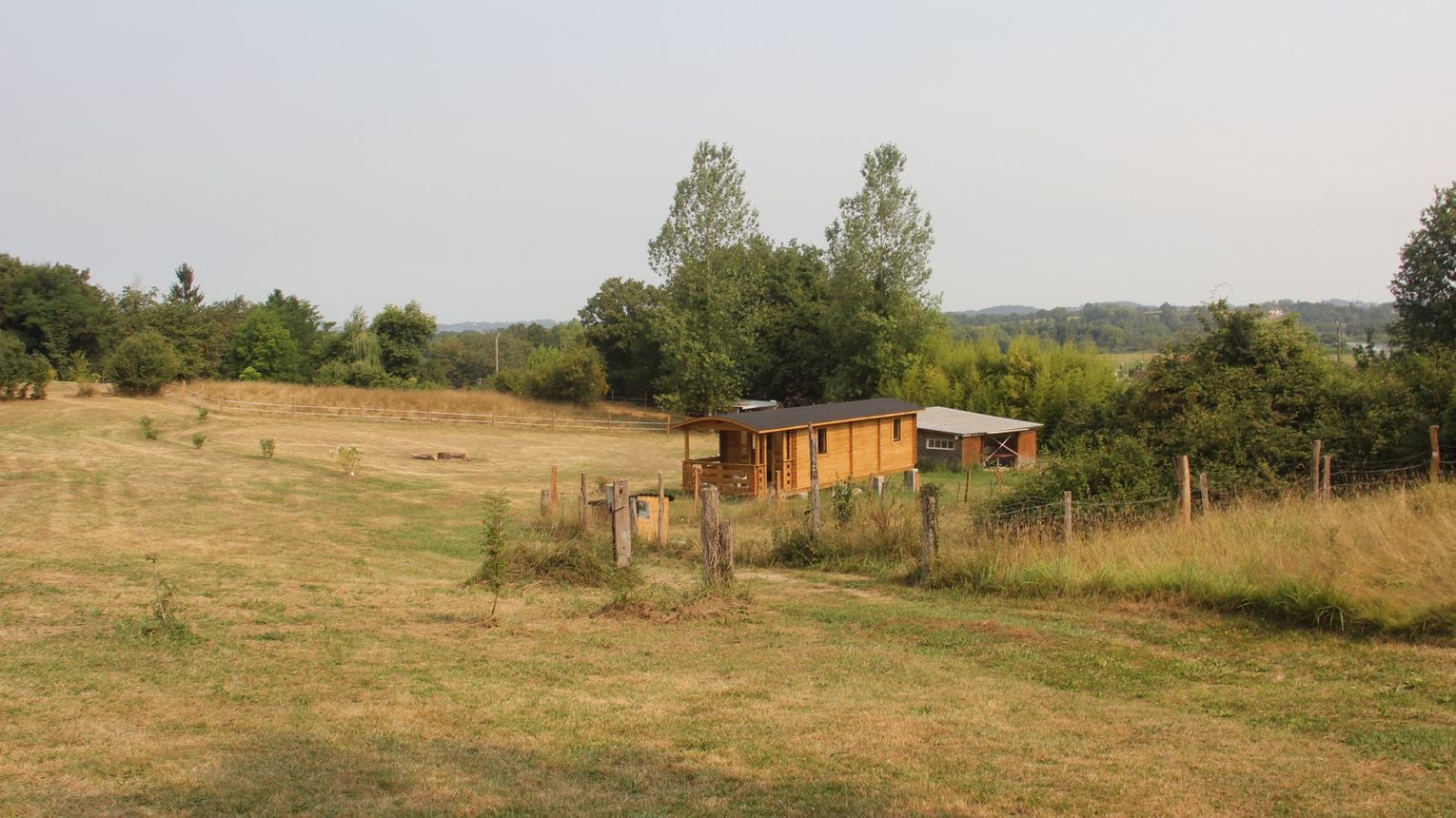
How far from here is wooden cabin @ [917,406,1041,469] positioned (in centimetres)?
3672

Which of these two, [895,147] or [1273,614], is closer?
[1273,614]

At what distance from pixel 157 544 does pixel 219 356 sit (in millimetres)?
65641

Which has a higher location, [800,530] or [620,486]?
[620,486]

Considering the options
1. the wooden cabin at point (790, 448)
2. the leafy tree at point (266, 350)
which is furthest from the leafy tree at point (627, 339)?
the wooden cabin at point (790, 448)

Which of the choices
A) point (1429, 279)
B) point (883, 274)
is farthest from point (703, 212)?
point (1429, 279)

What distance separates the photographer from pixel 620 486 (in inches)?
528

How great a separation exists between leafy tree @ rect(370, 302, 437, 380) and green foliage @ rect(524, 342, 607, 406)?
39.4 ft

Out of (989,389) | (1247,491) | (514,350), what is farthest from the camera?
(514,350)

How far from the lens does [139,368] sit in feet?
165

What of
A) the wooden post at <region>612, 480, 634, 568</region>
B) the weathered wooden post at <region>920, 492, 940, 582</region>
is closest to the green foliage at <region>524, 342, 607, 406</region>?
the wooden post at <region>612, 480, 634, 568</region>

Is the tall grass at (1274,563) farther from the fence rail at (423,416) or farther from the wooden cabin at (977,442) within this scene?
the fence rail at (423,416)

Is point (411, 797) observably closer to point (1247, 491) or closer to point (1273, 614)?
point (1273, 614)

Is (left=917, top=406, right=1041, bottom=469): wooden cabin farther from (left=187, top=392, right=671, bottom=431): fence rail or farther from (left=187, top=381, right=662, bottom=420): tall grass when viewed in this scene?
(left=187, top=381, right=662, bottom=420): tall grass

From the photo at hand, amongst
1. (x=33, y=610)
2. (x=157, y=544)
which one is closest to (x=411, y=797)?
(x=33, y=610)
